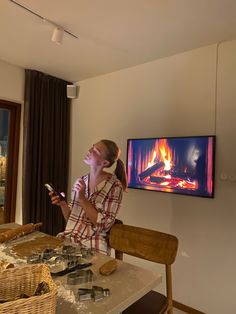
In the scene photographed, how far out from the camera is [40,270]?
2.82ft

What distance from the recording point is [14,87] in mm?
2756

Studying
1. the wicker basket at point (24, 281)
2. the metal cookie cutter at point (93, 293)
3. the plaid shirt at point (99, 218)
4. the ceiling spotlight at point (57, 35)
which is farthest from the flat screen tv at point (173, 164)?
Result: the wicker basket at point (24, 281)

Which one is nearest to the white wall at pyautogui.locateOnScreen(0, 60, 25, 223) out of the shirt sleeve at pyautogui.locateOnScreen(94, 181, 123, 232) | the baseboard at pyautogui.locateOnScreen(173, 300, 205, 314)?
the shirt sleeve at pyautogui.locateOnScreen(94, 181, 123, 232)

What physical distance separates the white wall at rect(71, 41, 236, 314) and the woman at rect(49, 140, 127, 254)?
2.87 ft

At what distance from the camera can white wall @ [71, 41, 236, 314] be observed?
6.64 ft

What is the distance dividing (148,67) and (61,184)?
1.72 meters

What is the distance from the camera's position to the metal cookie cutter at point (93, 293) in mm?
896

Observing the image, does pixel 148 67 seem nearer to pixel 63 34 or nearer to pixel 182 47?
pixel 182 47

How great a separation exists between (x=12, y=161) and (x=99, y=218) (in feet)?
5.83

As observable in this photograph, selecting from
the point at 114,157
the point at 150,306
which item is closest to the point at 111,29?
the point at 114,157

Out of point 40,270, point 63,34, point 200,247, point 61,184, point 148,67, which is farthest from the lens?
point 61,184

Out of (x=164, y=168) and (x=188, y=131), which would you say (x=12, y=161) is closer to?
(x=164, y=168)

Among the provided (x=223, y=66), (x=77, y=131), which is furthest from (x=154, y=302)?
(x=77, y=131)

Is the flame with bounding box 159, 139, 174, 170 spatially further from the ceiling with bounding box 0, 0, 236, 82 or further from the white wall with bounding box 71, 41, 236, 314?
the ceiling with bounding box 0, 0, 236, 82
